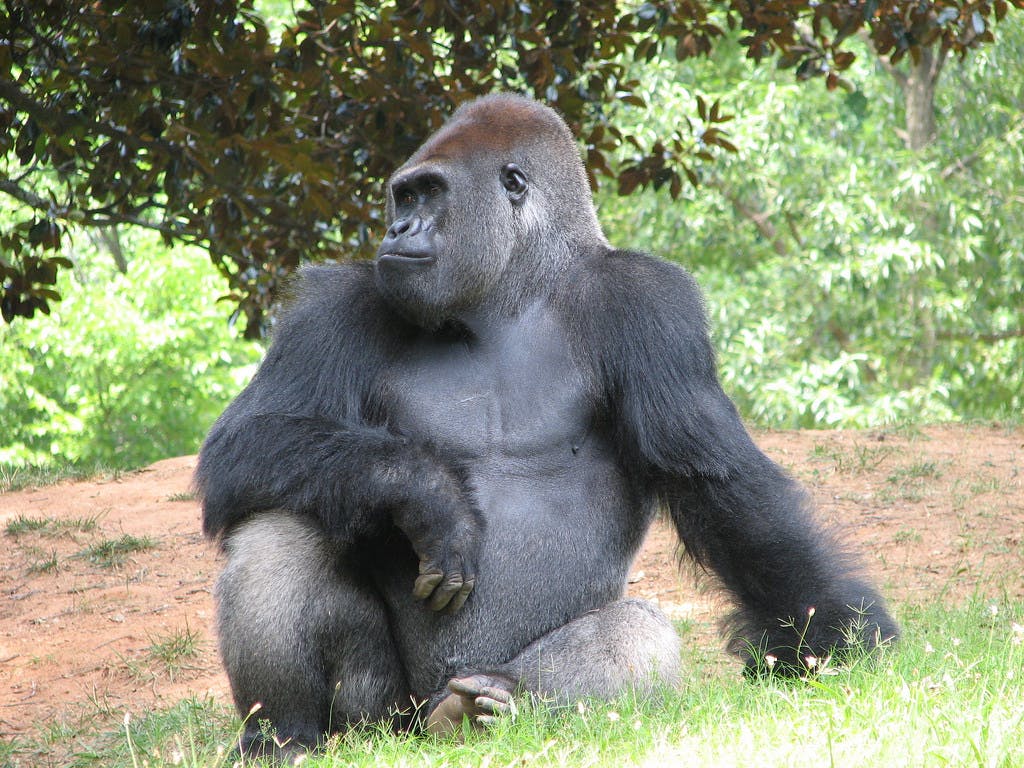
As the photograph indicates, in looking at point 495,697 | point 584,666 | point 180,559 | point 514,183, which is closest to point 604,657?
point 584,666

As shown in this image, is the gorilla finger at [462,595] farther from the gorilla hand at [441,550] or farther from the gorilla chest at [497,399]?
the gorilla chest at [497,399]

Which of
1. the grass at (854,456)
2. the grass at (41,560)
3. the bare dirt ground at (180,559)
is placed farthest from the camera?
the grass at (854,456)

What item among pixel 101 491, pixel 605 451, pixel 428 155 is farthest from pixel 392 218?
pixel 101 491

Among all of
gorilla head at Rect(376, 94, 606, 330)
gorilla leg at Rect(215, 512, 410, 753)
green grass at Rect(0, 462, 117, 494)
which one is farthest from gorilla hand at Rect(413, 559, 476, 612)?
green grass at Rect(0, 462, 117, 494)

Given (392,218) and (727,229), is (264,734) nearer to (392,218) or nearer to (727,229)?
(392,218)

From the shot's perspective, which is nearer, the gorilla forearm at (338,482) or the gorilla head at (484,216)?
the gorilla forearm at (338,482)

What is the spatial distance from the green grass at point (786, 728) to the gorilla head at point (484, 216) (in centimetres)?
128

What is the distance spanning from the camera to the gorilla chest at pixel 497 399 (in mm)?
3652

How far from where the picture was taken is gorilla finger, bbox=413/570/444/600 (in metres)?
3.37

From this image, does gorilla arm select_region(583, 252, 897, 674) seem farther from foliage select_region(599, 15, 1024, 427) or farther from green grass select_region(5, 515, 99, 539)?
foliage select_region(599, 15, 1024, 427)

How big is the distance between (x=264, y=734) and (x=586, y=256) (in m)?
1.75

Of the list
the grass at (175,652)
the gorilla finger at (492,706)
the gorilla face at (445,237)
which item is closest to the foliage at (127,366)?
the grass at (175,652)

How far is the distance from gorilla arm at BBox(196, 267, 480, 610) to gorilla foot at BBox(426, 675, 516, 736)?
24 centimetres

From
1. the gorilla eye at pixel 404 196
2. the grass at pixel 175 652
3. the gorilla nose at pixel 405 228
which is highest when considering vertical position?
the gorilla eye at pixel 404 196
